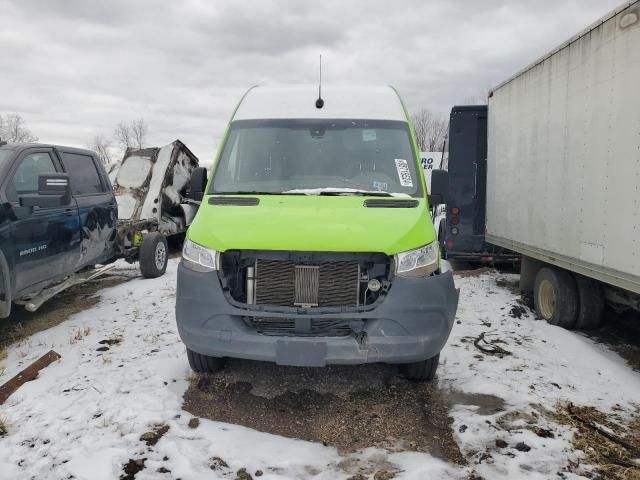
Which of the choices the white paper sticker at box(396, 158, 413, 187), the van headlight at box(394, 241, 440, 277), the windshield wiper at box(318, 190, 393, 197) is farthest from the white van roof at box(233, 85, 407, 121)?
the van headlight at box(394, 241, 440, 277)

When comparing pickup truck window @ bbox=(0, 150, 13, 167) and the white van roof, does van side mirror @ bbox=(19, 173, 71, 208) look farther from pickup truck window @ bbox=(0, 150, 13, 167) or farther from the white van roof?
the white van roof

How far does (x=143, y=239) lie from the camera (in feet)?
28.1

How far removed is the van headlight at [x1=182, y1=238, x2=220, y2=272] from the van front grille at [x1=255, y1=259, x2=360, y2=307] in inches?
15.3

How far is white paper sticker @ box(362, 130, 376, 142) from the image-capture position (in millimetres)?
4613

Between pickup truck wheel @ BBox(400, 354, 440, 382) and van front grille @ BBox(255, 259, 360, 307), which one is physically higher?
van front grille @ BBox(255, 259, 360, 307)

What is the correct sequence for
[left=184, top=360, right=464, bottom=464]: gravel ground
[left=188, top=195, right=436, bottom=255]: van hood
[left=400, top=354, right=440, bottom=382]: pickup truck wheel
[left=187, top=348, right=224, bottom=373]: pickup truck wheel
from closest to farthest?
[left=184, top=360, right=464, bottom=464]: gravel ground < [left=188, top=195, right=436, bottom=255]: van hood < [left=400, top=354, right=440, bottom=382]: pickup truck wheel < [left=187, top=348, right=224, bottom=373]: pickup truck wheel

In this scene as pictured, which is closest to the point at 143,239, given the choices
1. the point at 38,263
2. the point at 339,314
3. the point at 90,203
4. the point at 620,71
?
the point at 90,203

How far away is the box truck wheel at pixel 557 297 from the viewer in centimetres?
566

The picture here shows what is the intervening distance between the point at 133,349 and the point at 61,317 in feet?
6.50

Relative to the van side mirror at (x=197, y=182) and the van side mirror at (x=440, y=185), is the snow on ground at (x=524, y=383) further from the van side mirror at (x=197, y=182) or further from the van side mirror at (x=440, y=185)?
the van side mirror at (x=197, y=182)

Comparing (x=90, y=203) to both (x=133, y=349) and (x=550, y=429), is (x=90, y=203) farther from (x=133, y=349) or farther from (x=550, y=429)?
(x=550, y=429)

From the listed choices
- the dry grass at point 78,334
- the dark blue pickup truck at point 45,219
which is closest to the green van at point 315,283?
the dry grass at point 78,334

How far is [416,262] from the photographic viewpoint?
352cm

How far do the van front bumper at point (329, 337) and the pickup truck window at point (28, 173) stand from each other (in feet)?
9.55
